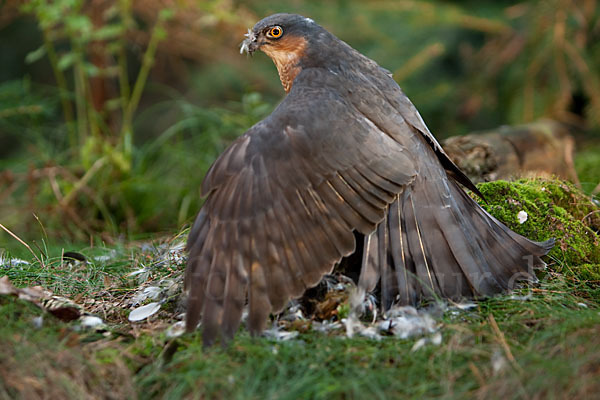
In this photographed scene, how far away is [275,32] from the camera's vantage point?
3.40m

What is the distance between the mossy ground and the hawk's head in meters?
1.52

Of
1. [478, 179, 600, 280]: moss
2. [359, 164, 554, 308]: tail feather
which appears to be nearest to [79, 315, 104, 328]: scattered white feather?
[359, 164, 554, 308]: tail feather

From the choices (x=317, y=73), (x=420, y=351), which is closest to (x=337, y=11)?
(x=317, y=73)

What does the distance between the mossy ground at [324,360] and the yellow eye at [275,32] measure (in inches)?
64.8

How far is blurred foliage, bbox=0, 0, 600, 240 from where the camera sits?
4.94 m

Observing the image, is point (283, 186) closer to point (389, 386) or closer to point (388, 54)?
point (389, 386)

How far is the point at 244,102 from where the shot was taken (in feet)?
17.6

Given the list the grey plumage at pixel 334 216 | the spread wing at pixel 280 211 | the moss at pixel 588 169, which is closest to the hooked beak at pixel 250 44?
the grey plumage at pixel 334 216

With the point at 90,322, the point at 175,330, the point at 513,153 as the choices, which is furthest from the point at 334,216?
the point at 513,153

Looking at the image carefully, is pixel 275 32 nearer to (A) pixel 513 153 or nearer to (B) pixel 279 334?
(B) pixel 279 334

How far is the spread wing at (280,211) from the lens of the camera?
2.44 metres

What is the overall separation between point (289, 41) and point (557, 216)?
1.75 m

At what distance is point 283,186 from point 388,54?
155 inches

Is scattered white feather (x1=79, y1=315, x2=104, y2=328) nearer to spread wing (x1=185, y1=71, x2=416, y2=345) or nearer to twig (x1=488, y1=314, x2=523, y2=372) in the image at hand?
spread wing (x1=185, y1=71, x2=416, y2=345)
